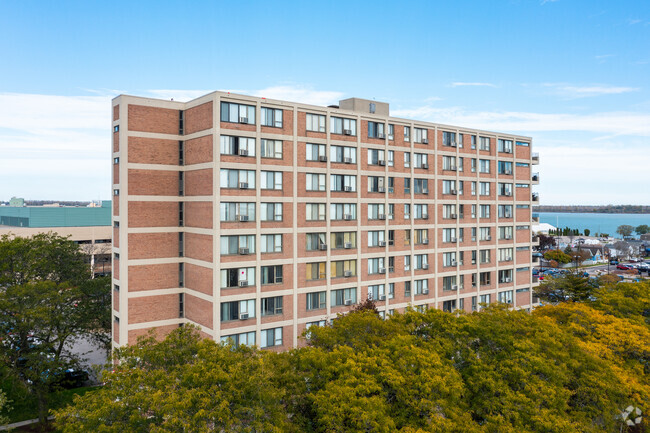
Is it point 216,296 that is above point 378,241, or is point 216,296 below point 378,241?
below

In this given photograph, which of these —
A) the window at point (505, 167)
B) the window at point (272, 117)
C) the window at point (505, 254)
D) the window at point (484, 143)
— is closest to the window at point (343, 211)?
the window at point (272, 117)

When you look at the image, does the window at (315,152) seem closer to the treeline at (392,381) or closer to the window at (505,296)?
the treeline at (392,381)

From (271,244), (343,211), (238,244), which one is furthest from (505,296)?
(238,244)

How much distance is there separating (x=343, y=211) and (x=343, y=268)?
19.9 feet

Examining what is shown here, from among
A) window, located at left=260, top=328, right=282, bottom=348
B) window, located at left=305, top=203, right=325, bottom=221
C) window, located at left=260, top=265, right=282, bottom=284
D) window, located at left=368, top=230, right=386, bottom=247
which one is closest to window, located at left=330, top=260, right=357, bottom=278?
window, located at left=368, top=230, right=386, bottom=247

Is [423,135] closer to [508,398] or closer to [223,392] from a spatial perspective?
[508,398]

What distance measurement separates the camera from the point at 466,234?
188 feet

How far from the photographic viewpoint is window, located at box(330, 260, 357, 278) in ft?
152

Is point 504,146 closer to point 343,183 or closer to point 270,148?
point 343,183

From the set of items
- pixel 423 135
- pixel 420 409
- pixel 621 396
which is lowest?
pixel 621 396

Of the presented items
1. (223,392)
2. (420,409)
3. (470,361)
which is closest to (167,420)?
(223,392)

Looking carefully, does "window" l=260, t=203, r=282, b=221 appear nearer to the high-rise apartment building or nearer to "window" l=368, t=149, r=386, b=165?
the high-rise apartment building

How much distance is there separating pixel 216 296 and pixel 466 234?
111 ft

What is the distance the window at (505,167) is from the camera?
202 feet
